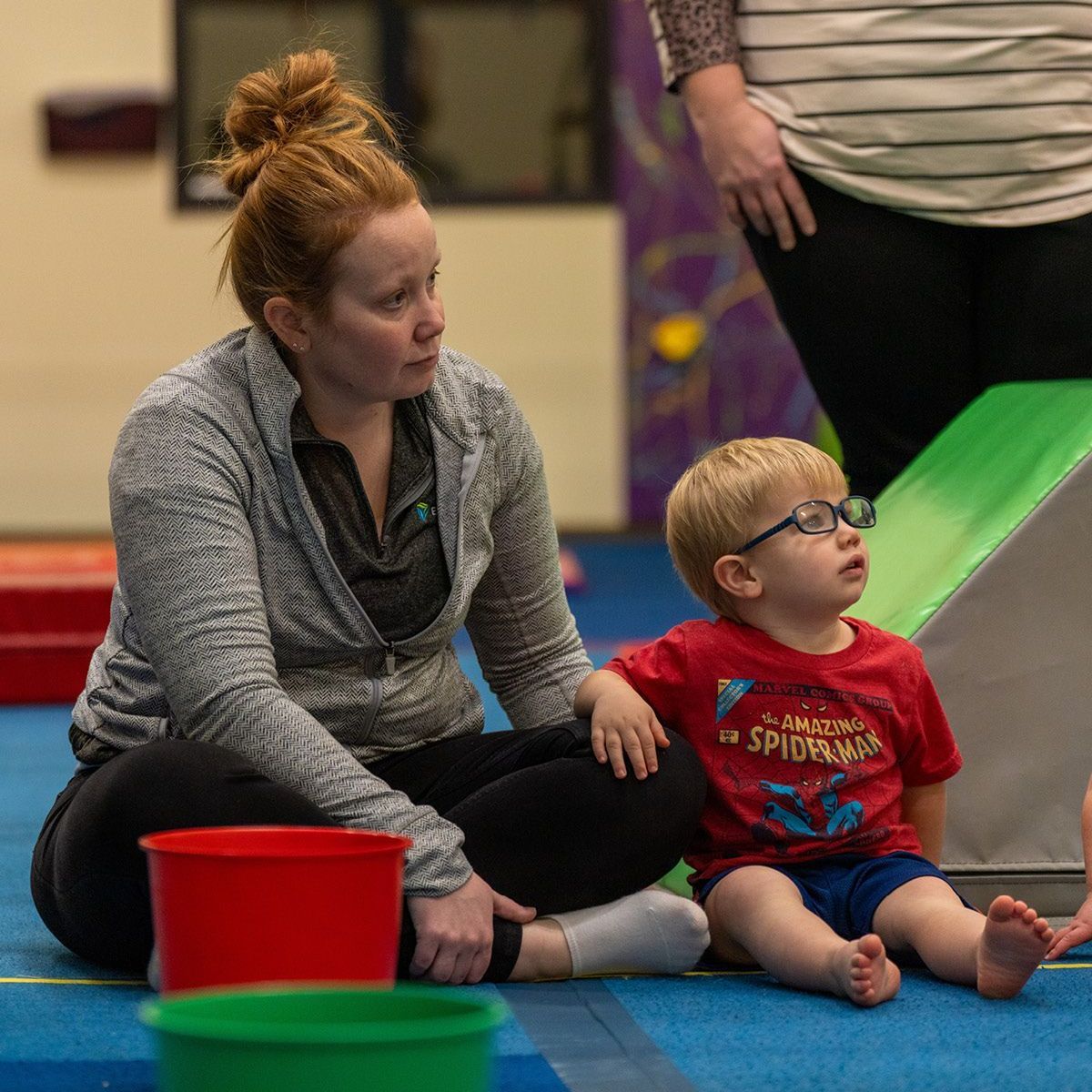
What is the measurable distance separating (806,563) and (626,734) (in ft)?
0.77

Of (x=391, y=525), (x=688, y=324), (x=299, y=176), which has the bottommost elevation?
(x=688, y=324)

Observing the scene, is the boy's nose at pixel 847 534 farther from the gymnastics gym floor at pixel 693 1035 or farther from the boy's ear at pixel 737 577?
the gymnastics gym floor at pixel 693 1035

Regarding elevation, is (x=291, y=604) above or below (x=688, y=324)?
above

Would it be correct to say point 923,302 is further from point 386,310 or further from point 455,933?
point 455,933

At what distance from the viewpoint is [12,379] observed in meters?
6.54

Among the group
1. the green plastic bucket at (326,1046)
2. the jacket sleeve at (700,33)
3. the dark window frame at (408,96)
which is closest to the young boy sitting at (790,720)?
the jacket sleeve at (700,33)

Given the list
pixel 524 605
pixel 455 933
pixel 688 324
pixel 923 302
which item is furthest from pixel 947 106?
pixel 688 324

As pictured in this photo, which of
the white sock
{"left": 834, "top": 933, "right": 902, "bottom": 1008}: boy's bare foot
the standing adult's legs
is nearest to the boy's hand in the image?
the white sock

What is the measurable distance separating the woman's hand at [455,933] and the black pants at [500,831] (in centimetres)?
2

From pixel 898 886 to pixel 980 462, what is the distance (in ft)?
1.72

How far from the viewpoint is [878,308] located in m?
1.99

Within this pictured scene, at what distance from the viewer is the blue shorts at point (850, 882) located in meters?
1.60

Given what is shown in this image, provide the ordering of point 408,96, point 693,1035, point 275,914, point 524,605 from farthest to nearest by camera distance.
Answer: point 408,96
point 524,605
point 693,1035
point 275,914

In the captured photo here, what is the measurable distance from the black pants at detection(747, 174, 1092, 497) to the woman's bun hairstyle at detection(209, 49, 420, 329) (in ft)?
1.77
